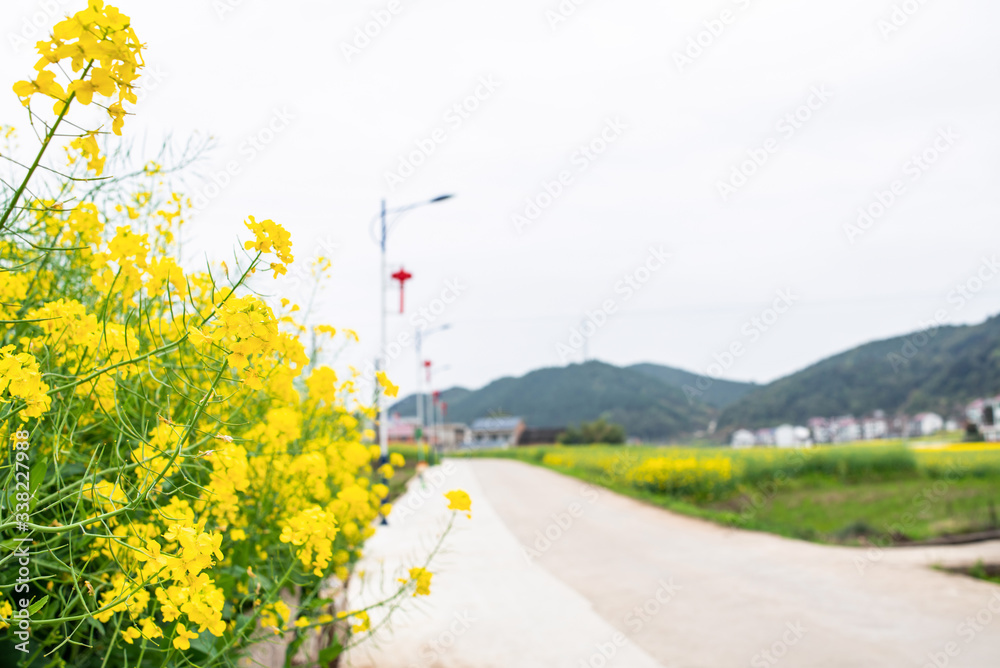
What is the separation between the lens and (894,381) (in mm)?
34406

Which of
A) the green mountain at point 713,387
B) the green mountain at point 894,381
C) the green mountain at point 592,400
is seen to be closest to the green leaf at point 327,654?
the green mountain at point 894,381

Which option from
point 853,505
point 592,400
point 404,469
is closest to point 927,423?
point 592,400

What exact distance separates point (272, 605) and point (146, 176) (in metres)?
1.76

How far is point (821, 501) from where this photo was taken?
1313cm

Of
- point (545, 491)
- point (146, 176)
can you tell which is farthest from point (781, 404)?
point (146, 176)

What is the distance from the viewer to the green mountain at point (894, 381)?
107 ft

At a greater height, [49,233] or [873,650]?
[49,233]

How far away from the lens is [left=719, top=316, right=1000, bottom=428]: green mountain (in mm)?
32688

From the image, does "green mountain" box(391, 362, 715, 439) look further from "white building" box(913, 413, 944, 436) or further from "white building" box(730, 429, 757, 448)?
"white building" box(913, 413, 944, 436)

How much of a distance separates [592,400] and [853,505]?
42271mm

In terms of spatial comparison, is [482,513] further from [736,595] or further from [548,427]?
[548,427]

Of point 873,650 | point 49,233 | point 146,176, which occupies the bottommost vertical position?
point 873,650

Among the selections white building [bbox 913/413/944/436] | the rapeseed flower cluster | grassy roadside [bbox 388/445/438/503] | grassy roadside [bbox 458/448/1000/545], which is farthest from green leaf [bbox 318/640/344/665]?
white building [bbox 913/413/944/436]

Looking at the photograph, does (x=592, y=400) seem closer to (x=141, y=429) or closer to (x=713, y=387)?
(x=713, y=387)
